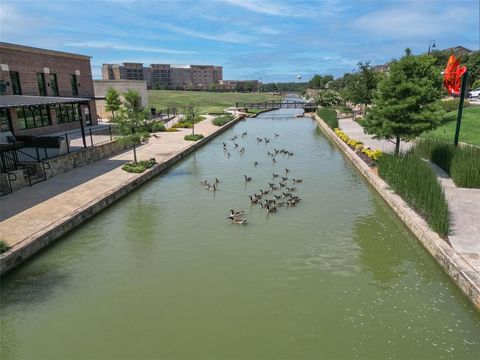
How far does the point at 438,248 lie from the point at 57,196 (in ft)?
43.5

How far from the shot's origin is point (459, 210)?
38.5 feet

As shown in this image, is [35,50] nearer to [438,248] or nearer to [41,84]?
[41,84]

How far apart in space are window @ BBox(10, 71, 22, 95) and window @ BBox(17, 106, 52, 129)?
1.43 m

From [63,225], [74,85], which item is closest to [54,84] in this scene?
[74,85]

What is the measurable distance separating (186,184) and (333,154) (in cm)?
1218

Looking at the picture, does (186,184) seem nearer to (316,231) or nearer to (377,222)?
(316,231)

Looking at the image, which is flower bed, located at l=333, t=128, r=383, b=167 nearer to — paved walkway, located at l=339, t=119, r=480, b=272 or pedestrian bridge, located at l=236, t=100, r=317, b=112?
paved walkway, located at l=339, t=119, r=480, b=272

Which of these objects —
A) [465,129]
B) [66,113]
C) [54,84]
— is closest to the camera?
[465,129]

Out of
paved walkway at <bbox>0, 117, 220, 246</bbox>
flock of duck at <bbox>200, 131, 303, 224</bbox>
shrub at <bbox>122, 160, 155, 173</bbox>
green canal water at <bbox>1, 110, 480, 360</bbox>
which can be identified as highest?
shrub at <bbox>122, 160, 155, 173</bbox>

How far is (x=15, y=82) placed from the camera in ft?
83.6

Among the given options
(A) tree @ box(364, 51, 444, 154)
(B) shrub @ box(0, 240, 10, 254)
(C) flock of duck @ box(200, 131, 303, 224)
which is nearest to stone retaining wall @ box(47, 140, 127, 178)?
(C) flock of duck @ box(200, 131, 303, 224)

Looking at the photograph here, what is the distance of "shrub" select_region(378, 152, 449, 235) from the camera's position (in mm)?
10102

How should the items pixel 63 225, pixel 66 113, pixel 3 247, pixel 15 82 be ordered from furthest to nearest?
pixel 66 113 < pixel 15 82 < pixel 63 225 < pixel 3 247

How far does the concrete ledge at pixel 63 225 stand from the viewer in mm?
9406
